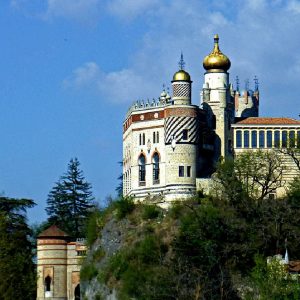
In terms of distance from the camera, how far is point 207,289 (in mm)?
84000

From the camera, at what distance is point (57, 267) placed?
4075 inches

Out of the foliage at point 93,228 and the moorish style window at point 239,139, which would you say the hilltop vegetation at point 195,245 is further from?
the moorish style window at point 239,139

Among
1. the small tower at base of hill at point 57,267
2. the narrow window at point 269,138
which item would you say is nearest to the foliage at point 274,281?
the narrow window at point 269,138

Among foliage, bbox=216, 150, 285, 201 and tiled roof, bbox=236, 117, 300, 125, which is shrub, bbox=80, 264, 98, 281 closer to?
foliage, bbox=216, 150, 285, 201

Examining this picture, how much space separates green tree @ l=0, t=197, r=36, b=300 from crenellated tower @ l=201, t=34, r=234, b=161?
17.2m

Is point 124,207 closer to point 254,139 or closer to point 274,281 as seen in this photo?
point 254,139

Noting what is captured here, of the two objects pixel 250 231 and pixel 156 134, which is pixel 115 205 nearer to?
pixel 156 134

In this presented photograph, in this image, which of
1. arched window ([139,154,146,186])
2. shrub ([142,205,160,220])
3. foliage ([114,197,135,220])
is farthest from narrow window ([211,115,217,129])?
foliage ([114,197,135,220])

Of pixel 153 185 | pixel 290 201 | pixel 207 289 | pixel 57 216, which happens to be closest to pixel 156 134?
pixel 153 185

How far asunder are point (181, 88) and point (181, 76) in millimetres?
919

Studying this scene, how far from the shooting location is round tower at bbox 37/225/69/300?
339 ft

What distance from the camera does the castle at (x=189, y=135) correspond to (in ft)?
313

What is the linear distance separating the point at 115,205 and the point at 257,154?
10407mm

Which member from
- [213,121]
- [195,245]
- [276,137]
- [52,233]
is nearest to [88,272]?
[52,233]
